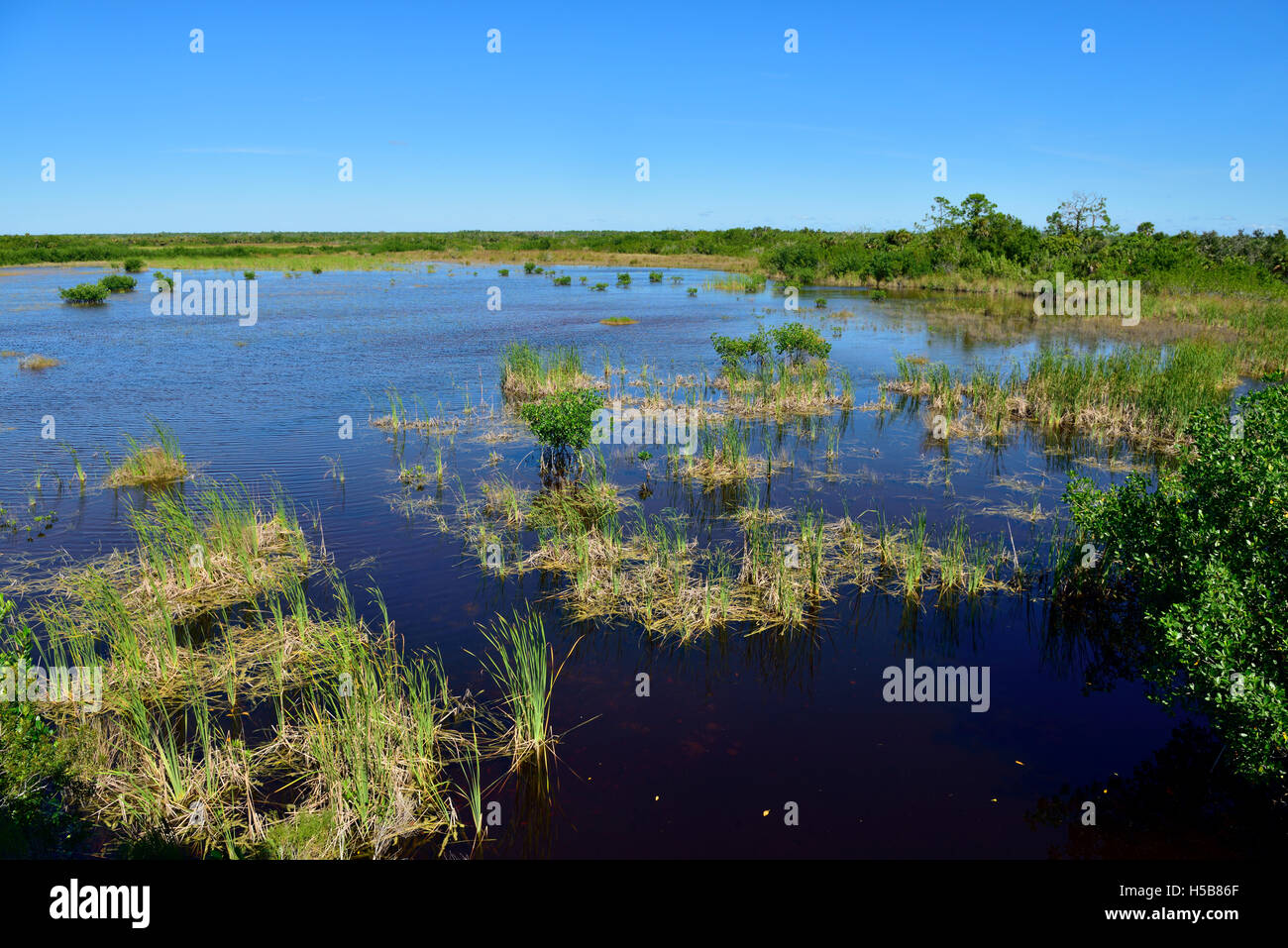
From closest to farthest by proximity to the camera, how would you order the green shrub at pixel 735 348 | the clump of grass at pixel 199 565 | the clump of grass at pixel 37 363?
the clump of grass at pixel 199 565 < the green shrub at pixel 735 348 < the clump of grass at pixel 37 363

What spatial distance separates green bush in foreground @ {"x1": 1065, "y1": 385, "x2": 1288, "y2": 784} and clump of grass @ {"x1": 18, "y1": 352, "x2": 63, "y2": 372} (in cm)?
3162

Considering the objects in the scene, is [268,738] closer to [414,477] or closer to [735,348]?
[414,477]

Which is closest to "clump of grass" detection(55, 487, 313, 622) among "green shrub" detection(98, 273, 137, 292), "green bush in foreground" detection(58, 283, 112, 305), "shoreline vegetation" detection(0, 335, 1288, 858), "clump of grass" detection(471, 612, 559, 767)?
"shoreline vegetation" detection(0, 335, 1288, 858)

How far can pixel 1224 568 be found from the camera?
6.20 metres

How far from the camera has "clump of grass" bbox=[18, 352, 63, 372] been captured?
2517 centimetres

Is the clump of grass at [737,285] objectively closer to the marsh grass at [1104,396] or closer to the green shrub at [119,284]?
the marsh grass at [1104,396]

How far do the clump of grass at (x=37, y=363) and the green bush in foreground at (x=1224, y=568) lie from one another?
1245 inches

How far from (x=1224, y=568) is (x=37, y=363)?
3318 cm

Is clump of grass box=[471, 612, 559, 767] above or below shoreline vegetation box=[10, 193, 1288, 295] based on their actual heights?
below

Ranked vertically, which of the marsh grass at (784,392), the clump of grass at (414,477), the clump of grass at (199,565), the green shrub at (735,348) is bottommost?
the clump of grass at (199,565)

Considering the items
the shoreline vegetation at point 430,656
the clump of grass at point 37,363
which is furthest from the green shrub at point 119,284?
the shoreline vegetation at point 430,656

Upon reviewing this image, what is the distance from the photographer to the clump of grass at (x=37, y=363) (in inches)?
991

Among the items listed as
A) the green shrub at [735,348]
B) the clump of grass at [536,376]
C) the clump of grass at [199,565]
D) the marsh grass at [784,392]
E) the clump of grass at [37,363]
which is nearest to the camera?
the clump of grass at [199,565]

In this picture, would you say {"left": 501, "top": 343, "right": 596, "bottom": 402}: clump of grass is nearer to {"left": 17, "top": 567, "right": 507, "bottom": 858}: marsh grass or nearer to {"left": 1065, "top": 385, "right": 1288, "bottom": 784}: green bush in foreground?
{"left": 17, "top": 567, "right": 507, "bottom": 858}: marsh grass
